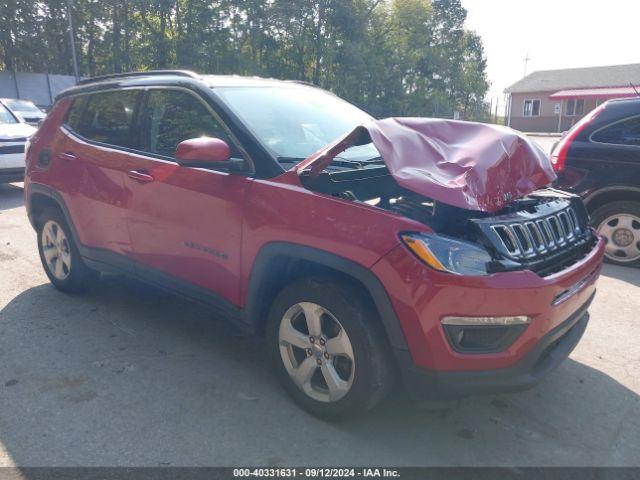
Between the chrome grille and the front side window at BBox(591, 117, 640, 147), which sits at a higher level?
the front side window at BBox(591, 117, 640, 147)

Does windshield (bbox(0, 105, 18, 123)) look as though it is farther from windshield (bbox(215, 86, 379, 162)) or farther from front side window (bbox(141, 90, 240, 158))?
windshield (bbox(215, 86, 379, 162))

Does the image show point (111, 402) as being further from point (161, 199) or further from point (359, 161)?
point (359, 161)

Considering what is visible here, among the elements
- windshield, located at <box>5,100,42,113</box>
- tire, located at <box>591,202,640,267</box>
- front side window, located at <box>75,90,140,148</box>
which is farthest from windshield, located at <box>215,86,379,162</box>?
windshield, located at <box>5,100,42,113</box>

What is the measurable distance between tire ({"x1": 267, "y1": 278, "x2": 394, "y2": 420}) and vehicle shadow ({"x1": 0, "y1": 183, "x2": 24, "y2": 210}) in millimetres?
7182

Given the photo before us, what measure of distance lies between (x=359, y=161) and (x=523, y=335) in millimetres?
1411

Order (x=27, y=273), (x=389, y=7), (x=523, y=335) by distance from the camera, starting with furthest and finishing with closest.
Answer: (x=389, y=7) < (x=27, y=273) < (x=523, y=335)

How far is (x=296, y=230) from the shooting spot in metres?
2.71

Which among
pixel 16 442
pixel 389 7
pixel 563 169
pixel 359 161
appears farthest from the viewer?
pixel 389 7

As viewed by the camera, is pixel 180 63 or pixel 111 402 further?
pixel 180 63

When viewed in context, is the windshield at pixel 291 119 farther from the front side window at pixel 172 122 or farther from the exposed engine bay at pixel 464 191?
the exposed engine bay at pixel 464 191

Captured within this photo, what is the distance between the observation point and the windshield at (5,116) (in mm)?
10561

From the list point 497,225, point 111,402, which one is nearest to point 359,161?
point 497,225

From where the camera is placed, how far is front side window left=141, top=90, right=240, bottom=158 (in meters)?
3.32

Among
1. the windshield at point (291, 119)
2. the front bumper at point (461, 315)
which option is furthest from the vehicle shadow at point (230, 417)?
the windshield at point (291, 119)
